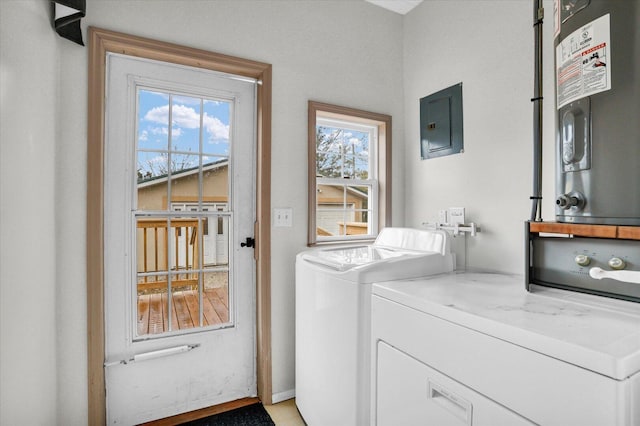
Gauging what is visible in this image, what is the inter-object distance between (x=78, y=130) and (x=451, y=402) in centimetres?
199

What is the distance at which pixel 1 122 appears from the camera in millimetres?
1054

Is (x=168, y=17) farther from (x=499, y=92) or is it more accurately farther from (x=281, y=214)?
(x=499, y=92)

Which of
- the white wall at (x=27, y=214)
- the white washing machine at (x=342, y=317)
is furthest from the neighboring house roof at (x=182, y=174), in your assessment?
the white washing machine at (x=342, y=317)

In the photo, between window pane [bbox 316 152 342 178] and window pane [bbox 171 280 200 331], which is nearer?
window pane [bbox 171 280 200 331]

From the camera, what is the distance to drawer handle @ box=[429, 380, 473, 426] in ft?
3.10

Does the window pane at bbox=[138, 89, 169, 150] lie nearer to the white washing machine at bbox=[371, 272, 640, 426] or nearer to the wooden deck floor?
the wooden deck floor

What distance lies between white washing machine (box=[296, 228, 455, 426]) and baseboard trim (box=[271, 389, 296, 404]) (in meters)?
0.19

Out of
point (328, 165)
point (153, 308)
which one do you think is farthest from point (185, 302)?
point (328, 165)

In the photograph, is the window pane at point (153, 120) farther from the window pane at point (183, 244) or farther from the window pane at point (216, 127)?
the window pane at point (183, 244)

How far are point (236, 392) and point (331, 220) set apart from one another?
1.30 metres

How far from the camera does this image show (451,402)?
1009 mm

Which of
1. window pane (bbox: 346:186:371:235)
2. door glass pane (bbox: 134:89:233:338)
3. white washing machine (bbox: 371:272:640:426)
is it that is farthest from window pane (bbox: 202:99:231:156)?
white washing machine (bbox: 371:272:640:426)

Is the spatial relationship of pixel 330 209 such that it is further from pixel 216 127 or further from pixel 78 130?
pixel 78 130

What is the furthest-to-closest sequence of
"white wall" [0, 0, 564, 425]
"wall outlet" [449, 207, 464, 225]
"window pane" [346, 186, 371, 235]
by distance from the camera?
1. "window pane" [346, 186, 371, 235]
2. "wall outlet" [449, 207, 464, 225]
3. "white wall" [0, 0, 564, 425]
